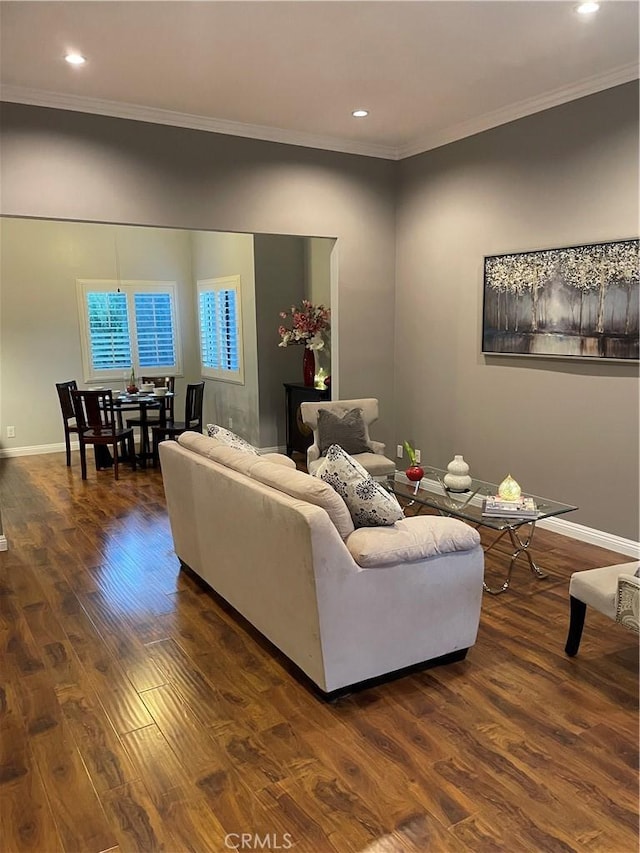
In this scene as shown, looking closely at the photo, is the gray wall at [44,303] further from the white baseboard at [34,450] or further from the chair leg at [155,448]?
the chair leg at [155,448]

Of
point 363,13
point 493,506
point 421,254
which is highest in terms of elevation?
point 363,13

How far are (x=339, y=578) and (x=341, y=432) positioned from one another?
268 centimetres

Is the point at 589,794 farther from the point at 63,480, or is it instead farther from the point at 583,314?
the point at 63,480

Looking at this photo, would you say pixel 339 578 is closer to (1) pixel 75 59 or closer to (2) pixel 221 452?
(2) pixel 221 452

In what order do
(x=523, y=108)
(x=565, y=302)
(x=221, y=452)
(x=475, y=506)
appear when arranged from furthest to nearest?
(x=523, y=108) → (x=565, y=302) → (x=475, y=506) → (x=221, y=452)

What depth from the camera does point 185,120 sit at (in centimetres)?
474

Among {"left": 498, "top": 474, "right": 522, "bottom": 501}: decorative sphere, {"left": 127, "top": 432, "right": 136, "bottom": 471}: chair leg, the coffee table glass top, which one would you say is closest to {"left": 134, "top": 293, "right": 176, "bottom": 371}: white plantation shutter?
{"left": 127, "top": 432, "right": 136, "bottom": 471}: chair leg

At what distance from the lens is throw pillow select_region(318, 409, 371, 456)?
509 cm

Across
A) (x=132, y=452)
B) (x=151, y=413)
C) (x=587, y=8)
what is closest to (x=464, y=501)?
(x=587, y=8)

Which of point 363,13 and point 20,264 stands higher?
point 363,13

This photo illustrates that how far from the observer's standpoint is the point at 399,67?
12.5 feet

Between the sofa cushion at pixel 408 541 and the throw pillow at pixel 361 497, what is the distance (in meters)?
0.04

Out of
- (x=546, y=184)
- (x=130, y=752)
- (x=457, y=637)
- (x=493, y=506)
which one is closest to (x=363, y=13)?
(x=546, y=184)

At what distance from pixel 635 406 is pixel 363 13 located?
277 centimetres
